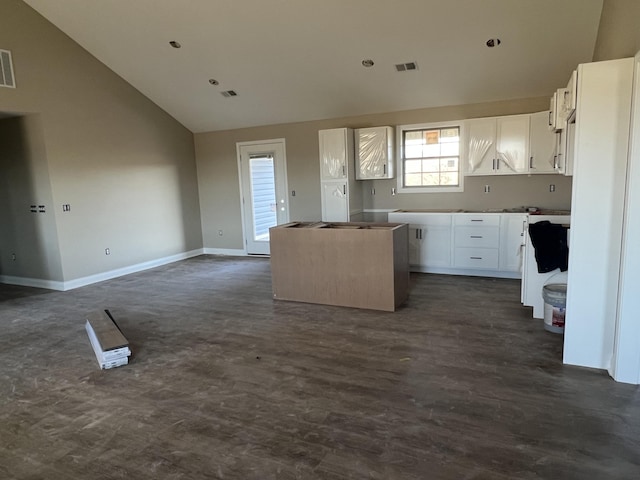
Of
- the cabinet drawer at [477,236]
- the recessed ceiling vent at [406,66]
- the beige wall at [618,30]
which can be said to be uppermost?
the recessed ceiling vent at [406,66]

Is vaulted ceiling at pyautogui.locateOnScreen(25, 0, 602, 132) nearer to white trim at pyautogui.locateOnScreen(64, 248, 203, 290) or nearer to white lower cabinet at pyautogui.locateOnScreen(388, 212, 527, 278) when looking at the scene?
white lower cabinet at pyautogui.locateOnScreen(388, 212, 527, 278)

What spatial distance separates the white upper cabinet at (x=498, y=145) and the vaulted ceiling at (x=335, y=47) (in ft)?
1.46

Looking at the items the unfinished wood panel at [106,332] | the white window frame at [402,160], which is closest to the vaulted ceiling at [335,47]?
the white window frame at [402,160]

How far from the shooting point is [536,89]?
5512 mm

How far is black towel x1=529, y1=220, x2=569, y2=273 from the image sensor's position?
375cm

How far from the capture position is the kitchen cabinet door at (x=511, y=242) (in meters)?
5.50

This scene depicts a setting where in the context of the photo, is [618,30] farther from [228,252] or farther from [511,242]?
[228,252]

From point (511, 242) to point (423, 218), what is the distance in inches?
49.1

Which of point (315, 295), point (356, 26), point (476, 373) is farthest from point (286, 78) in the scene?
point (476, 373)

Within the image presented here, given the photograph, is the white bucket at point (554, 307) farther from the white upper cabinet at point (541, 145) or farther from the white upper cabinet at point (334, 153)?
the white upper cabinet at point (334, 153)

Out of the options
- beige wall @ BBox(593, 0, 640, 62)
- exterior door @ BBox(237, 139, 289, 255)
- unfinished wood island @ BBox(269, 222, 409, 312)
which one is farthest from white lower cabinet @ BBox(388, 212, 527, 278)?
exterior door @ BBox(237, 139, 289, 255)

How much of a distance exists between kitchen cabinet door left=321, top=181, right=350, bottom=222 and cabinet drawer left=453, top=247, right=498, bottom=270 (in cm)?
184

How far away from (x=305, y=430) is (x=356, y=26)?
14.2 ft

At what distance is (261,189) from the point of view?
25.7 ft
